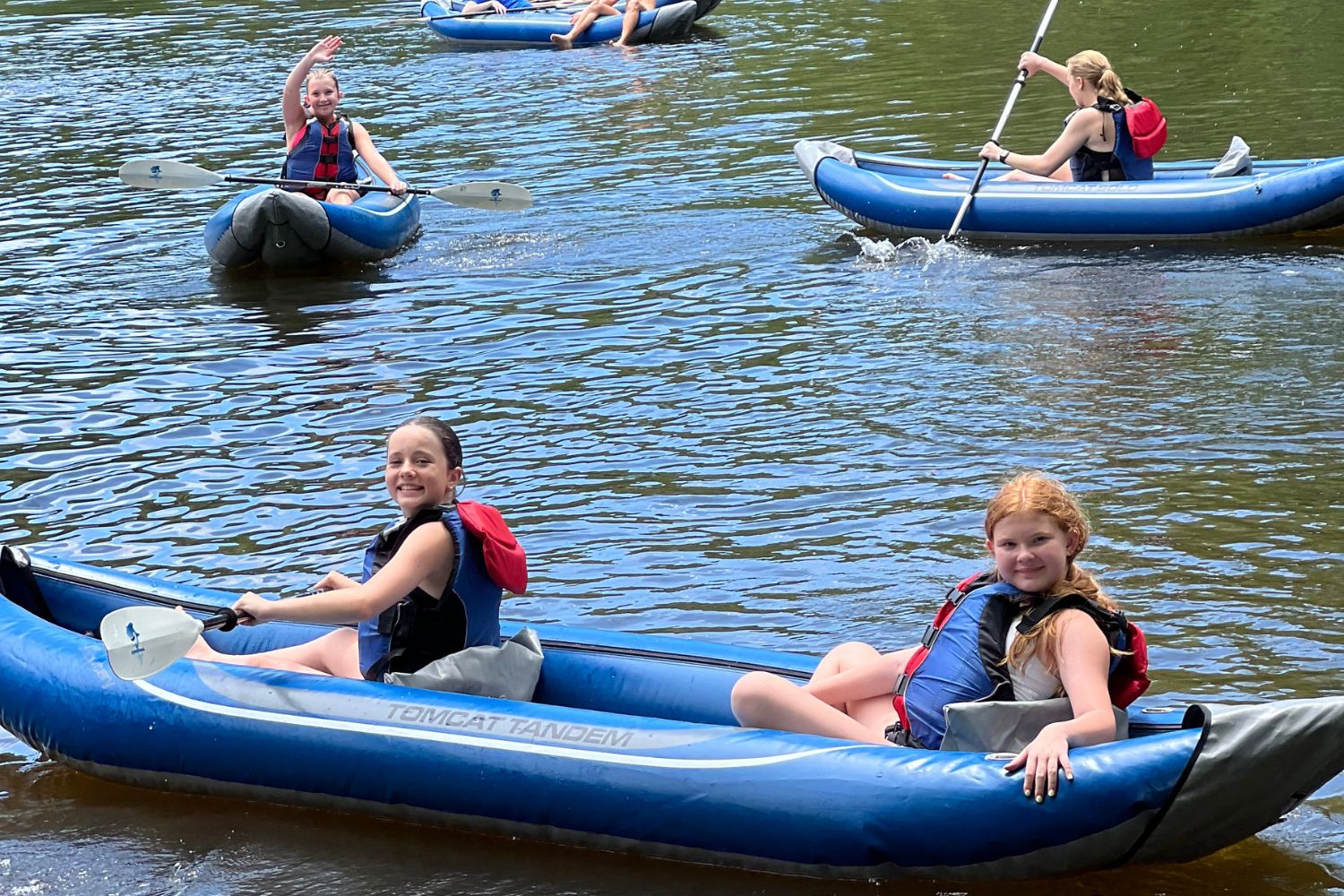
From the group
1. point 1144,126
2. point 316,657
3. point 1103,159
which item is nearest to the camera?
point 316,657

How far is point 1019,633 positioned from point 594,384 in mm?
4138

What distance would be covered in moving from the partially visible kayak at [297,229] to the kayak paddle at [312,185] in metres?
0.12

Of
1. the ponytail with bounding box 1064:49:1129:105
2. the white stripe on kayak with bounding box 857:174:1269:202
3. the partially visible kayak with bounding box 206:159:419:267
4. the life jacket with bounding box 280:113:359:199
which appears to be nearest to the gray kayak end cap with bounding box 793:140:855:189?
the white stripe on kayak with bounding box 857:174:1269:202

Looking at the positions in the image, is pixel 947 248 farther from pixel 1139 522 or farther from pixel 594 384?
pixel 1139 522

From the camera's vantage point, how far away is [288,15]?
2097 cm

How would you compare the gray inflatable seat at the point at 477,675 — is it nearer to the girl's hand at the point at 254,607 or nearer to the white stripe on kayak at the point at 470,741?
the white stripe on kayak at the point at 470,741

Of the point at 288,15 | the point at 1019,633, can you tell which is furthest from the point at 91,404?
the point at 288,15

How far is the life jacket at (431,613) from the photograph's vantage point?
412cm

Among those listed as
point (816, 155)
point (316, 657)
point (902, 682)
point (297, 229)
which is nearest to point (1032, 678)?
point (902, 682)

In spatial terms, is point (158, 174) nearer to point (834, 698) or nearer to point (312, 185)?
point (312, 185)

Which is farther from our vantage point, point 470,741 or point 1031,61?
point 1031,61

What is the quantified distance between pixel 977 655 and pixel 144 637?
6.41 ft

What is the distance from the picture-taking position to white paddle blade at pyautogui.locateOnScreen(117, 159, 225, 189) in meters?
9.99

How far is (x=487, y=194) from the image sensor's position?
9.75 m
